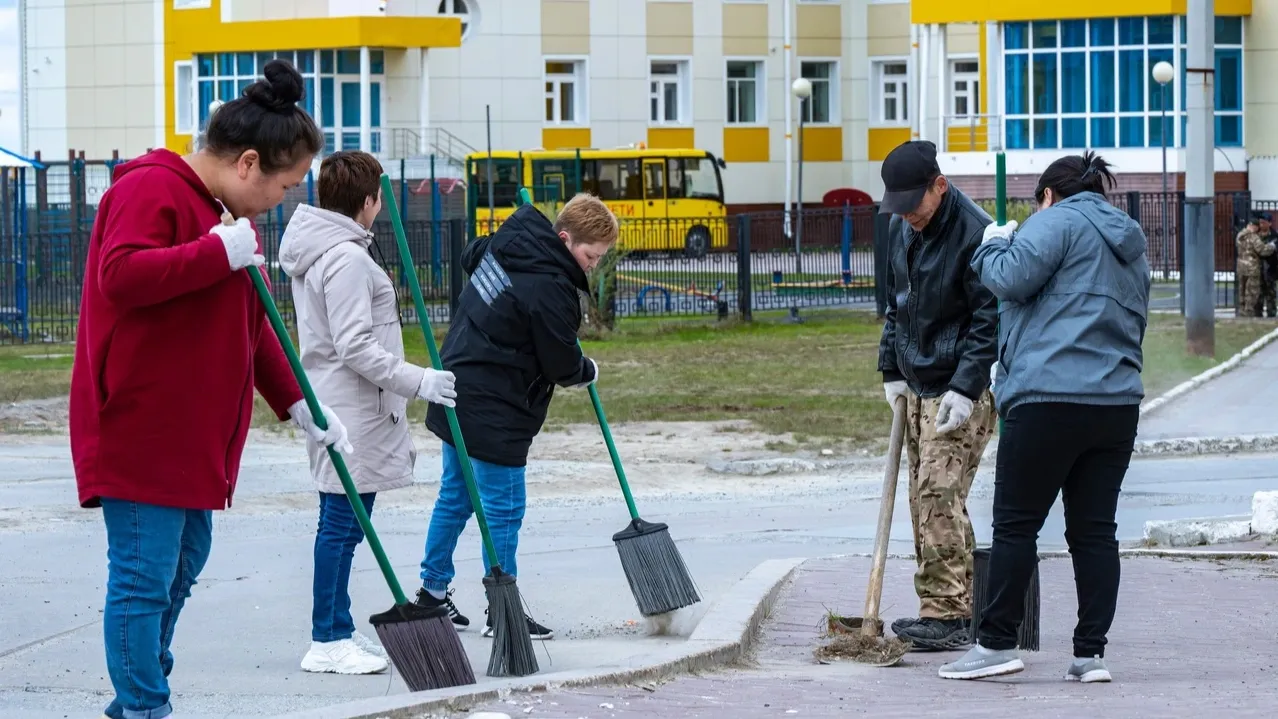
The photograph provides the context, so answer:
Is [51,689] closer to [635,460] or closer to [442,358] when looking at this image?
[442,358]

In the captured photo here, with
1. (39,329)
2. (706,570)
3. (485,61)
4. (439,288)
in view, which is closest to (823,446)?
(706,570)

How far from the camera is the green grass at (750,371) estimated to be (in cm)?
1509

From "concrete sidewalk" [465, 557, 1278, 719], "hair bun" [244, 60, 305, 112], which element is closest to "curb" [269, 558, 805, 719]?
"concrete sidewalk" [465, 557, 1278, 719]

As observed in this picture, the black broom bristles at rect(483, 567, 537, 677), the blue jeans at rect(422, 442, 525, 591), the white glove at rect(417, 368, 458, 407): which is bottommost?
the black broom bristles at rect(483, 567, 537, 677)

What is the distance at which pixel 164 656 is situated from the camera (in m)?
4.86

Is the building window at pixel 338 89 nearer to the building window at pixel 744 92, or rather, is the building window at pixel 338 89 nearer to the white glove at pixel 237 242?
the building window at pixel 744 92

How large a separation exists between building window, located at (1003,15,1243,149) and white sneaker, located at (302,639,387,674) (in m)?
37.2

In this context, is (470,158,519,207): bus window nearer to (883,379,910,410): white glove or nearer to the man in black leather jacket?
(883,379,910,410): white glove

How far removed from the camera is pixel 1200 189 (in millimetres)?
19500

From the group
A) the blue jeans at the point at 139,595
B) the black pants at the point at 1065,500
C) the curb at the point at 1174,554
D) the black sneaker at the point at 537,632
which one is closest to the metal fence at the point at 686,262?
the curb at the point at 1174,554

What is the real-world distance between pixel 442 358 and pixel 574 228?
0.66 metres

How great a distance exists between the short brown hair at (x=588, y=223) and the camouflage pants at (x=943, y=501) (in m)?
1.25

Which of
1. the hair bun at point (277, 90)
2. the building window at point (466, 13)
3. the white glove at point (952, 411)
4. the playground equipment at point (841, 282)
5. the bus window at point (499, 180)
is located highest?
the building window at point (466, 13)

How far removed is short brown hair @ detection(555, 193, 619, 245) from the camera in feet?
21.4
